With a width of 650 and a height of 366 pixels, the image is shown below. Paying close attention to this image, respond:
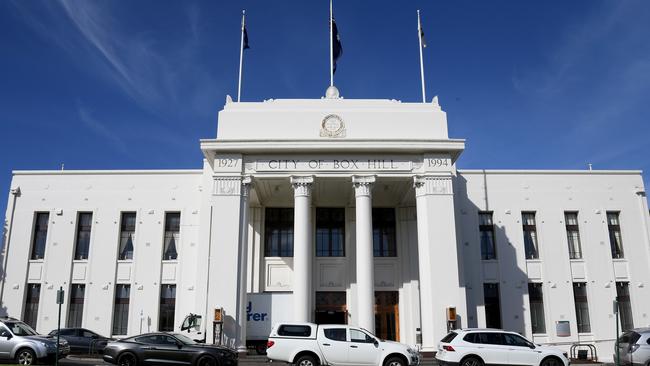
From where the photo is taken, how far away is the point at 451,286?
24.2 metres

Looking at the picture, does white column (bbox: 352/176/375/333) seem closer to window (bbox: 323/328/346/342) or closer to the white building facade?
the white building facade

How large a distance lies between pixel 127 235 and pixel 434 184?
17078 millimetres

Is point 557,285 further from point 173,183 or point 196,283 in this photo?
point 173,183

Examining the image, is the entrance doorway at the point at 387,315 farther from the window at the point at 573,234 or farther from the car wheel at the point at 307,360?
the car wheel at the point at 307,360

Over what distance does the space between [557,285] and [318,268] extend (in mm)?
13143

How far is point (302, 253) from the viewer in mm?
24641

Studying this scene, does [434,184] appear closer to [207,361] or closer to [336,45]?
[336,45]

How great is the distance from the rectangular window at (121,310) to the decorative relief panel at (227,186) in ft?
28.1

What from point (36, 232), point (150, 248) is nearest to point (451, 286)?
point (150, 248)

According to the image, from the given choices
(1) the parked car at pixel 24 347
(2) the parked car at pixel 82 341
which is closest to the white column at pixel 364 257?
(2) the parked car at pixel 82 341

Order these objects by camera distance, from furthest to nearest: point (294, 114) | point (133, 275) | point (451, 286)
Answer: point (133, 275), point (294, 114), point (451, 286)

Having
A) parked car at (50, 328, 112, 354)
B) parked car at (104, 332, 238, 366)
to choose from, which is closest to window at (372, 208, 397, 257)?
parked car at (104, 332, 238, 366)

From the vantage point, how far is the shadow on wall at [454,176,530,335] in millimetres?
28922

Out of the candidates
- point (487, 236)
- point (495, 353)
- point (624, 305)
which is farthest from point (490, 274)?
point (495, 353)
